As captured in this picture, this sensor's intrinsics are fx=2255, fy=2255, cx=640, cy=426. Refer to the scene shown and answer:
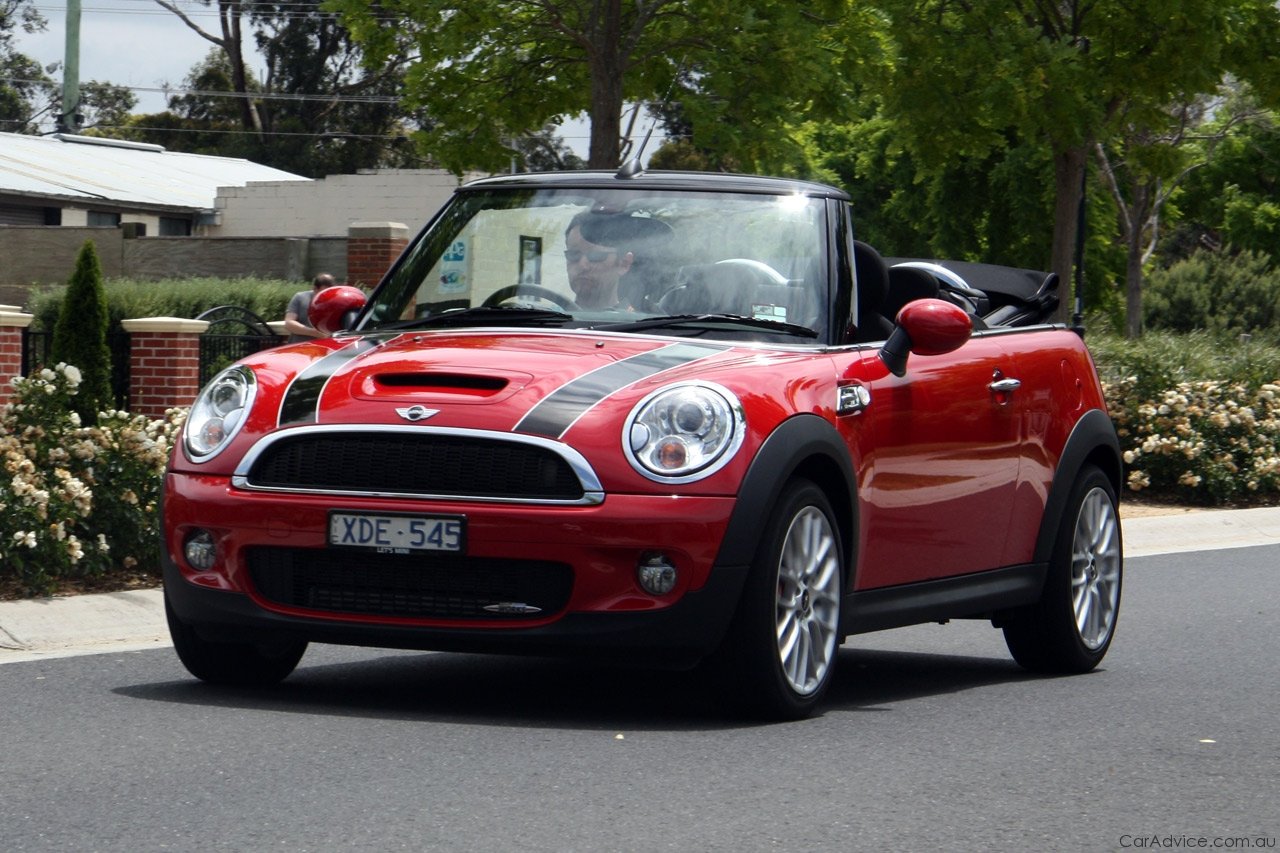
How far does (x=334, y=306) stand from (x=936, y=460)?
7.19 feet

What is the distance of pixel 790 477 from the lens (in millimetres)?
6656

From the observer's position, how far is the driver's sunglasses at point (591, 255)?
24.8ft

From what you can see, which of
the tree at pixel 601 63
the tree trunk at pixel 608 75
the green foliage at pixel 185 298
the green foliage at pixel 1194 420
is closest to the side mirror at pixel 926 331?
the green foliage at pixel 1194 420

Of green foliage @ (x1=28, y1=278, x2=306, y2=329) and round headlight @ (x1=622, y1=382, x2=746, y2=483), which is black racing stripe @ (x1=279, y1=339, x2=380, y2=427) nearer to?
round headlight @ (x1=622, y1=382, x2=746, y2=483)

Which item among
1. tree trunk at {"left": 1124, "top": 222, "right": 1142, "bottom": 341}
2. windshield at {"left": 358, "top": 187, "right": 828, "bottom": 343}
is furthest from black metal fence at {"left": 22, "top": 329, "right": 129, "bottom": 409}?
tree trunk at {"left": 1124, "top": 222, "right": 1142, "bottom": 341}

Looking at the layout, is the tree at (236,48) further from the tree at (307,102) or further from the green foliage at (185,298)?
the green foliage at (185,298)

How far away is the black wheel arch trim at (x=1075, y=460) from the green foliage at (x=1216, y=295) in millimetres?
40017

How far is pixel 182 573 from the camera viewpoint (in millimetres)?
6793

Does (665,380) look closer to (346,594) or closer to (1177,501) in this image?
(346,594)

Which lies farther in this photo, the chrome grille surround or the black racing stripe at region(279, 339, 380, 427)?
the black racing stripe at region(279, 339, 380, 427)

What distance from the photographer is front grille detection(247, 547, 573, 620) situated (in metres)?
6.40

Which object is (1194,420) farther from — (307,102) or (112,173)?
(307,102)

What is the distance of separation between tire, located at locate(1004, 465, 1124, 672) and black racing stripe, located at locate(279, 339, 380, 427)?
9.90 ft

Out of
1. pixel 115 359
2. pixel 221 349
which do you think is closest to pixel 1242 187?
pixel 221 349
